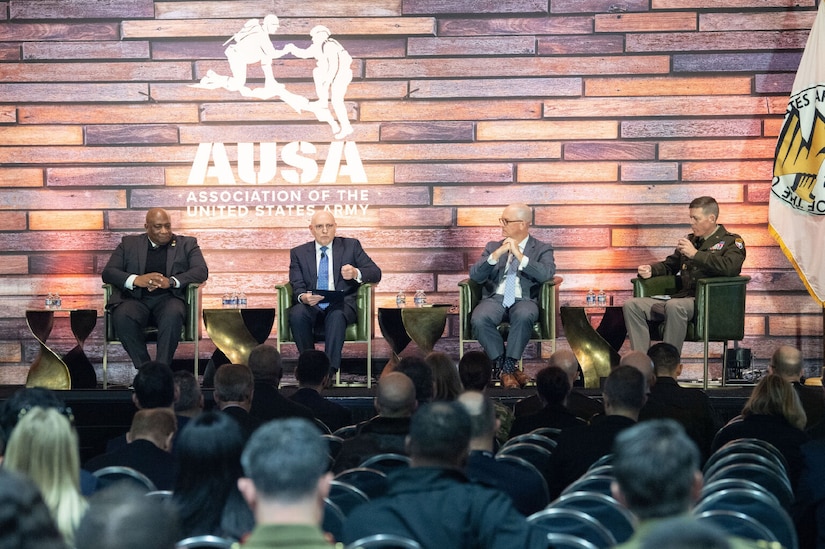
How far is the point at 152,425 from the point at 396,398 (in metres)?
0.83

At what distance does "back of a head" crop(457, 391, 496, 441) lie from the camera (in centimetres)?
339

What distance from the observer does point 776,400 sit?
4.25 m

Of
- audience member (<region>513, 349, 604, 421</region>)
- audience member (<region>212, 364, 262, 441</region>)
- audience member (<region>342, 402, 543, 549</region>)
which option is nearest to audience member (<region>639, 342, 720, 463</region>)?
audience member (<region>513, 349, 604, 421</region>)

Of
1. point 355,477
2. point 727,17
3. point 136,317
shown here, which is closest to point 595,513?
point 355,477

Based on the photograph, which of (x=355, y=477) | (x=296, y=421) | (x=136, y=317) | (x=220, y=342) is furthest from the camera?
(x=220, y=342)

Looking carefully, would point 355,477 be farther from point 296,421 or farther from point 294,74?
point 294,74

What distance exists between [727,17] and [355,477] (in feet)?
18.7

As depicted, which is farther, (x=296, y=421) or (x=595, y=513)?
(x=595, y=513)

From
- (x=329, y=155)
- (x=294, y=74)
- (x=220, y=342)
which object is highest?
(x=294, y=74)

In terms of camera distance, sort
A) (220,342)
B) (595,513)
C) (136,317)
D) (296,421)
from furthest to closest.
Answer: (220,342)
(136,317)
(595,513)
(296,421)

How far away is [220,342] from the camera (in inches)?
303

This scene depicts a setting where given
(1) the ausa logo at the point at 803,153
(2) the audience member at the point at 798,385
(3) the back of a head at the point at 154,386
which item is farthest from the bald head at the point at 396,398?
(1) the ausa logo at the point at 803,153

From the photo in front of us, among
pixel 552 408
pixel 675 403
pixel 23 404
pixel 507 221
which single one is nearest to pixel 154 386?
pixel 23 404

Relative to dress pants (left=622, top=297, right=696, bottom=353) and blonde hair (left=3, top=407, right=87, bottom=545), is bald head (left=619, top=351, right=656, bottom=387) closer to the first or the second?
dress pants (left=622, top=297, right=696, bottom=353)
